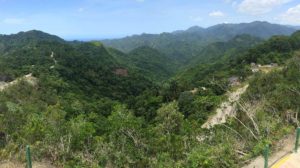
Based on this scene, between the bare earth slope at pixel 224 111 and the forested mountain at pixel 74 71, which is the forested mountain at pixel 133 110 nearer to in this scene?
the forested mountain at pixel 74 71

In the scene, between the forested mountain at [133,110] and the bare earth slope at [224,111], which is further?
the bare earth slope at [224,111]

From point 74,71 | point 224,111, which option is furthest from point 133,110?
point 74,71

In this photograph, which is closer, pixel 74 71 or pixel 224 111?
pixel 224 111

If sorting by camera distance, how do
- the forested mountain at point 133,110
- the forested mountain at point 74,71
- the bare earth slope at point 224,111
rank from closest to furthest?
the forested mountain at point 133,110 → the bare earth slope at point 224,111 → the forested mountain at point 74,71

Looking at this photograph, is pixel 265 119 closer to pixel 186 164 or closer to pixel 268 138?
pixel 268 138

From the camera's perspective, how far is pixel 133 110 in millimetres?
49656

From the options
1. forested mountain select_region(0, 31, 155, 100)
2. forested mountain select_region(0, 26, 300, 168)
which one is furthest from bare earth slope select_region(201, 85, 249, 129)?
forested mountain select_region(0, 31, 155, 100)

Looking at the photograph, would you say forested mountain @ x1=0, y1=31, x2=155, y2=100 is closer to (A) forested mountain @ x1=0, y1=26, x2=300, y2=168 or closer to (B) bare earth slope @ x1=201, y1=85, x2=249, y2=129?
(A) forested mountain @ x1=0, y1=26, x2=300, y2=168

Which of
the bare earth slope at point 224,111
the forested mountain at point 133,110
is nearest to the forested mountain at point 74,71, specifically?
the forested mountain at point 133,110

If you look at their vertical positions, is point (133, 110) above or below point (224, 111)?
below

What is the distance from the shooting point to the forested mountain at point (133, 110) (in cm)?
1033

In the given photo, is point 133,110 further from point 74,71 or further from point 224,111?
point 74,71

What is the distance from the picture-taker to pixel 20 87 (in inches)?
1831

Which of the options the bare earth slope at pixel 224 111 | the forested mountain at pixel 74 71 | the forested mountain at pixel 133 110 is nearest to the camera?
the forested mountain at pixel 133 110
